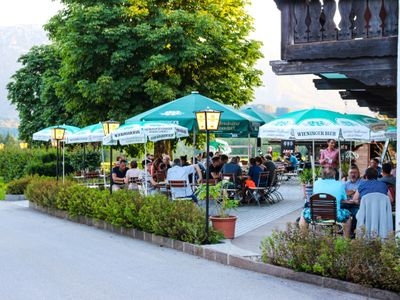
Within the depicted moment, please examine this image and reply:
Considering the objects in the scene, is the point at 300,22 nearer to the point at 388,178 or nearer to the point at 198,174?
the point at 388,178

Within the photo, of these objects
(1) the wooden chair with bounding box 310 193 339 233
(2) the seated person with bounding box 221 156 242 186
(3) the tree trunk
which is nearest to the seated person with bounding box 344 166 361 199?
(1) the wooden chair with bounding box 310 193 339 233

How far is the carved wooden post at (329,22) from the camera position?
30.7 feet

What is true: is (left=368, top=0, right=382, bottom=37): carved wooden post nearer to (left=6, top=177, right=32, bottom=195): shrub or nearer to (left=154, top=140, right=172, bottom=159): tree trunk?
(left=6, top=177, right=32, bottom=195): shrub

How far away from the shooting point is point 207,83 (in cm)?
2702

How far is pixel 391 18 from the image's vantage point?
901 centimetres

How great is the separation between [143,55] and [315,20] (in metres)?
17.1

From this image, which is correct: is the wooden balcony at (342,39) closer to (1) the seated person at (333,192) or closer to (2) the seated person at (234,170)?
(1) the seated person at (333,192)

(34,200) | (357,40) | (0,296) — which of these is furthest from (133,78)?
(0,296)

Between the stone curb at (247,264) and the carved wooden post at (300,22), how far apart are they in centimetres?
366

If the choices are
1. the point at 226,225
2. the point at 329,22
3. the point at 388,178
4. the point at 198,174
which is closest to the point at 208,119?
the point at 226,225

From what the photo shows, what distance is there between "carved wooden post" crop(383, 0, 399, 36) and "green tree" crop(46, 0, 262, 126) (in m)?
15.9

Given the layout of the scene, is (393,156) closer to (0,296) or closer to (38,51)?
(0,296)

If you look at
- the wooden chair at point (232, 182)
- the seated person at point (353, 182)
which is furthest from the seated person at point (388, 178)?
the wooden chair at point (232, 182)

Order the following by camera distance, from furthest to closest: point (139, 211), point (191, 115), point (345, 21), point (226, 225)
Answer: point (191, 115), point (139, 211), point (226, 225), point (345, 21)
